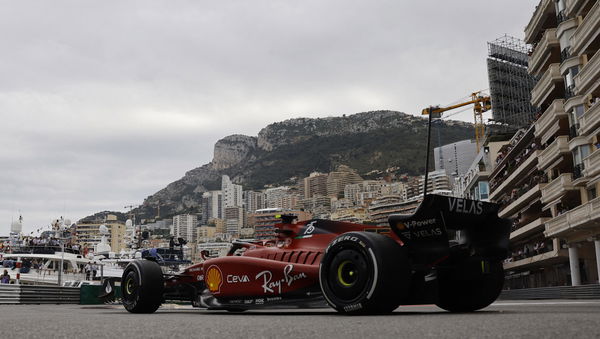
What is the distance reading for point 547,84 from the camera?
37.4m

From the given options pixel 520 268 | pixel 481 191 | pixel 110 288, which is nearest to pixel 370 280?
pixel 110 288

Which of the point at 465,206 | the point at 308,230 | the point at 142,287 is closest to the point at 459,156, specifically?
the point at 142,287

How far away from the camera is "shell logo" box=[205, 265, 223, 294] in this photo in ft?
30.0

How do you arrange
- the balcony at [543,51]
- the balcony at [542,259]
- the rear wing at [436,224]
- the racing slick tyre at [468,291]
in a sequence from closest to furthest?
1. the rear wing at [436,224]
2. the racing slick tyre at [468,291]
3. the balcony at [543,51]
4. the balcony at [542,259]

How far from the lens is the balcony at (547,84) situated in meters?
36.2

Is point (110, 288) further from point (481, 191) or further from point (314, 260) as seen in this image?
point (481, 191)

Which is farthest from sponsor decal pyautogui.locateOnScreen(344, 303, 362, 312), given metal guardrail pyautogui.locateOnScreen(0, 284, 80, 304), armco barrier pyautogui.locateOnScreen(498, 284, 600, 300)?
metal guardrail pyautogui.locateOnScreen(0, 284, 80, 304)

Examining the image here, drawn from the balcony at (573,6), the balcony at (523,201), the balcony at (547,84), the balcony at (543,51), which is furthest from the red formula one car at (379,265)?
the balcony at (523,201)

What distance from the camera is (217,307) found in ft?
30.3

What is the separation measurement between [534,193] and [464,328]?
4274 cm

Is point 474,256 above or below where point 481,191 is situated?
below

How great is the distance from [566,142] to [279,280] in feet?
104

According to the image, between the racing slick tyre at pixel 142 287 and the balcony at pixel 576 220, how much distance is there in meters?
24.4

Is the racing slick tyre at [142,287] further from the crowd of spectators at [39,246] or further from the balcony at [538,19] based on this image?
the crowd of spectators at [39,246]
